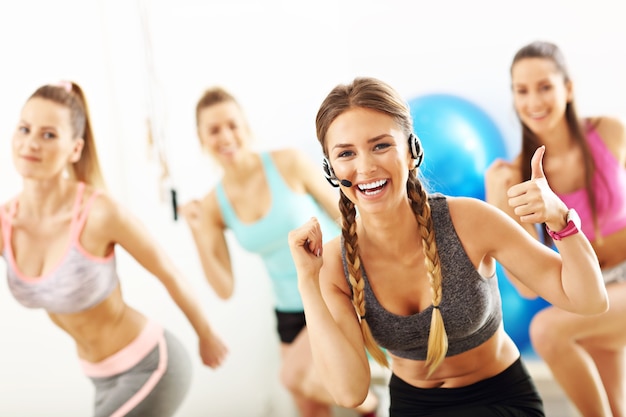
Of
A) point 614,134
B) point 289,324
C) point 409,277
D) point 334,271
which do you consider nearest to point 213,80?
point 289,324

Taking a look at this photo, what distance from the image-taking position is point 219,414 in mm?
2818

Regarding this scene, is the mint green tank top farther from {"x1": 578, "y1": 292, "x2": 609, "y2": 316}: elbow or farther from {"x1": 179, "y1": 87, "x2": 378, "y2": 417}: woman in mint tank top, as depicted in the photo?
{"x1": 578, "y1": 292, "x2": 609, "y2": 316}: elbow

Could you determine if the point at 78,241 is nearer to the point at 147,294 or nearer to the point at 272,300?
the point at 147,294

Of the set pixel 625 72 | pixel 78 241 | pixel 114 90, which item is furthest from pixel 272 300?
pixel 625 72

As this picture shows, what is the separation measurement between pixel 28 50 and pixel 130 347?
42.9 inches

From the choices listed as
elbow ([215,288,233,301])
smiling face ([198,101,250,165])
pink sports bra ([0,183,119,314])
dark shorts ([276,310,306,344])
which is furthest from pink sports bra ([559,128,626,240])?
pink sports bra ([0,183,119,314])

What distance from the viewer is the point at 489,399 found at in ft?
5.89

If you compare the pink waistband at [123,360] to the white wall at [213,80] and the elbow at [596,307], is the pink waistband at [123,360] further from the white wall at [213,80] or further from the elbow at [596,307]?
the elbow at [596,307]

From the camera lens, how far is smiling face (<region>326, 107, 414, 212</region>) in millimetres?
1708

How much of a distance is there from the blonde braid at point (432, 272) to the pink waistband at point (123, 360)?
1192 millimetres

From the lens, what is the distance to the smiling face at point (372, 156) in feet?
5.60

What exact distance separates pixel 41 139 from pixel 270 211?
82 centimetres

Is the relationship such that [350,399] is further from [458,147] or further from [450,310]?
[458,147]

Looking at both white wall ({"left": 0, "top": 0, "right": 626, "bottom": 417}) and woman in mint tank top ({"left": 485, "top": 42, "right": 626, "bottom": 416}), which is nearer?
woman in mint tank top ({"left": 485, "top": 42, "right": 626, "bottom": 416})
